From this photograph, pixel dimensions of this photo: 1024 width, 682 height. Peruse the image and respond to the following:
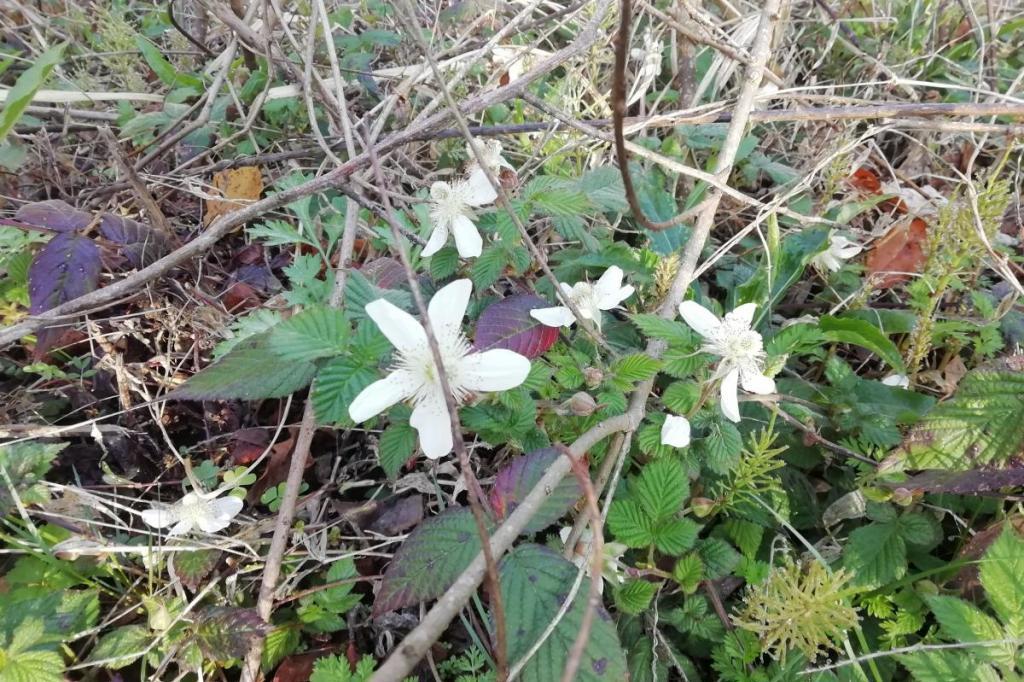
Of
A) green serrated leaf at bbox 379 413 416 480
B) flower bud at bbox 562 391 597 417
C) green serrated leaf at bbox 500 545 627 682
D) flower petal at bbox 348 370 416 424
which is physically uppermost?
flower petal at bbox 348 370 416 424

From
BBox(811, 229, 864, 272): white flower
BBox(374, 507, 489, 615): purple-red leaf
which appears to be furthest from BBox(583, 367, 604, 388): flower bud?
BBox(811, 229, 864, 272): white flower

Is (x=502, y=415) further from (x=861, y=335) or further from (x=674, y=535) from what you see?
(x=861, y=335)

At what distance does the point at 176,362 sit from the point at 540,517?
113 cm

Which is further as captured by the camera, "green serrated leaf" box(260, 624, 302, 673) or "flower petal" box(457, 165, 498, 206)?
"flower petal" box(457, 165, 498, 206)

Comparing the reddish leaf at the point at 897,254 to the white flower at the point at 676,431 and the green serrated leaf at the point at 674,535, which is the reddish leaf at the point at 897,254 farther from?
the green serrated leaf at the point at 674,535

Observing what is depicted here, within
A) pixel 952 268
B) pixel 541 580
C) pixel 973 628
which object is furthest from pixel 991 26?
pixel 541 580

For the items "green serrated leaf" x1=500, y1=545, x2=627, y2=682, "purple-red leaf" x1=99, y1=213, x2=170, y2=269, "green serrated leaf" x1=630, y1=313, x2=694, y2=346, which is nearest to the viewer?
"green serrated leaf" x1=500, y1=545, x2=627, y2=682

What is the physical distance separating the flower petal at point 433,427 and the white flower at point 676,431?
1.44 ft

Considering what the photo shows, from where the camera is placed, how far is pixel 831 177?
1629mm

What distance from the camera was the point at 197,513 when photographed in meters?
1.31

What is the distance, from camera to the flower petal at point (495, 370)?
42.4 inches

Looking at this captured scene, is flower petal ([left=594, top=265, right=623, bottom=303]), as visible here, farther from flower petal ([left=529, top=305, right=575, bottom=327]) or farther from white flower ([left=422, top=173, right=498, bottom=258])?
white flower ([left=422, top=173, right=498, bottom=258])

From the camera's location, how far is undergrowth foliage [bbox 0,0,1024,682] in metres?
1.09

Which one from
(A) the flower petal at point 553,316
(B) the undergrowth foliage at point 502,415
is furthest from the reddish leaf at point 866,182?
(A) the flower petal at point 553,316
